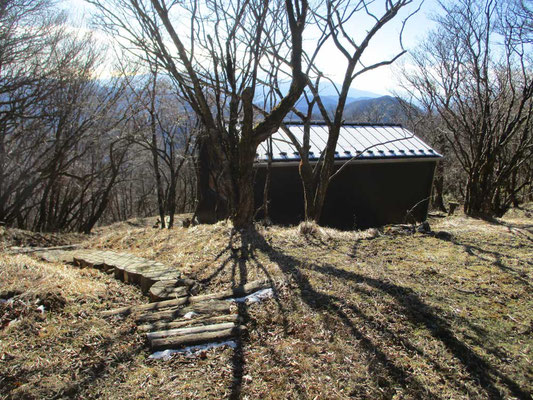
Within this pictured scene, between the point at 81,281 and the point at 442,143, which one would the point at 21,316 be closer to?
the point at 81,281

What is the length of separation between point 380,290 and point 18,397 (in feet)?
9.84

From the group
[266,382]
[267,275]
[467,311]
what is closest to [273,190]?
[267,275]

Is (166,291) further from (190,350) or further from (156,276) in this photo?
(190,350)

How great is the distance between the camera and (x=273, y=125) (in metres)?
5.62

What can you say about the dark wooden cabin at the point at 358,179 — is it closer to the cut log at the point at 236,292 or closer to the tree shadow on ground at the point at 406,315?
the tree shadow on ground at the point at 406,315

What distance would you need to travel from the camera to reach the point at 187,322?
3121mm

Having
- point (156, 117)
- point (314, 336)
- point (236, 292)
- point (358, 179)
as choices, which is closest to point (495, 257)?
point (314, 336)

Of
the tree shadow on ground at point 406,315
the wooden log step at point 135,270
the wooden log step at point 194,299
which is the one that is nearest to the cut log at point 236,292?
the wooden log step at point 194,299

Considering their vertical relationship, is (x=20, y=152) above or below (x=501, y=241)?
above

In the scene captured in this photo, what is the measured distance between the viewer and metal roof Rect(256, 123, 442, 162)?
10.6 meters

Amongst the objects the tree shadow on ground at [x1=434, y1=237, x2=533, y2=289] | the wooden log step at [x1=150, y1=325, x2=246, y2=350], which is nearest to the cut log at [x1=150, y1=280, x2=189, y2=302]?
the wooden log step at [x1=150, y1=325, x2=246, y2=350]

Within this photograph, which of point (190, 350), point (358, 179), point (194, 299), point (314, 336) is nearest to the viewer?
point (190, 350)

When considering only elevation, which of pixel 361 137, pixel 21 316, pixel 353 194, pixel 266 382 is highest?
pixel 361 137

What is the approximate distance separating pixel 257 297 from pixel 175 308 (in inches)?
30.1
